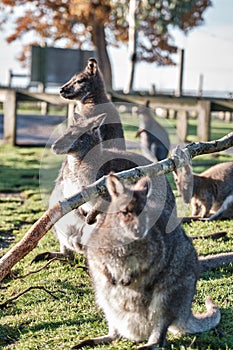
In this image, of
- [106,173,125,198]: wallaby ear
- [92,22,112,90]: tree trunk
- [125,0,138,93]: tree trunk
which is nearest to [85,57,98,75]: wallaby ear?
[106,173,125,198]: wallaby ear

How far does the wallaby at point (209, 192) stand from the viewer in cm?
649

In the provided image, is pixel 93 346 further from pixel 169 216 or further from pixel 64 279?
pixel 64 279

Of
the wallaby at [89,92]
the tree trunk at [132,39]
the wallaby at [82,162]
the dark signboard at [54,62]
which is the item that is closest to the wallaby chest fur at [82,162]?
the wallaby at [82,162]

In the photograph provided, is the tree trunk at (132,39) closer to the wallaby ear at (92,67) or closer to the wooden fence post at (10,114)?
the wooden fence post at (10,114)

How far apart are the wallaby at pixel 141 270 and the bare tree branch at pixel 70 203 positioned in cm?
47

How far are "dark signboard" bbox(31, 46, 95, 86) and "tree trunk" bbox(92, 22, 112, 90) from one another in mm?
5940

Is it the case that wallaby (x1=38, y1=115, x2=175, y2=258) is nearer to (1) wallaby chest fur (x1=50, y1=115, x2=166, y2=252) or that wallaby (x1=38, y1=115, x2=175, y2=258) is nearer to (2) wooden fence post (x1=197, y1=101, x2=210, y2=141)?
(1) wallaby chest fur (x1=50, y1=115, x2=166, y2=252)

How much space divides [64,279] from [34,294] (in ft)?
1.07

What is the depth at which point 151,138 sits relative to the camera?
9.90 meters

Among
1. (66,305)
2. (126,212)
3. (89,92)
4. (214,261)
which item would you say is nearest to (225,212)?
(214,261)

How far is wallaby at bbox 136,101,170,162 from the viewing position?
9.63 metres

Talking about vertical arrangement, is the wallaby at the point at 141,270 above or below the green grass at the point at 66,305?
above

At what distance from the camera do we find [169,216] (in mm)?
3480

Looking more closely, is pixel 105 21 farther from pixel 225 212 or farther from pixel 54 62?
pixel 225 212
